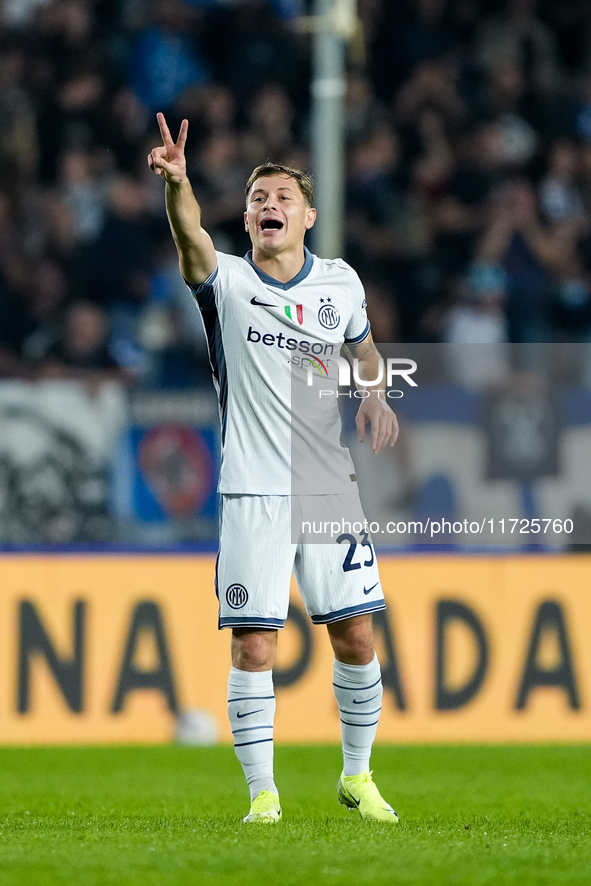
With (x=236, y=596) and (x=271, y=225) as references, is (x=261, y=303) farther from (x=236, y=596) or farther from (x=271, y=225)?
(x=236, y=596)

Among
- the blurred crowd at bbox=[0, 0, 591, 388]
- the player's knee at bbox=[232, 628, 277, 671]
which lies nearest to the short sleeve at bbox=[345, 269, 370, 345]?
the player's knee at bbox=[232, 628, 277, 671]

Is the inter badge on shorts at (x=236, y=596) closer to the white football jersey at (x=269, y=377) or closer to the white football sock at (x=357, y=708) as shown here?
the white football jersey at (x=269, y=377)

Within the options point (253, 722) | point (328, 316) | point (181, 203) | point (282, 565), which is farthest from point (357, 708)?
point (181, 203)

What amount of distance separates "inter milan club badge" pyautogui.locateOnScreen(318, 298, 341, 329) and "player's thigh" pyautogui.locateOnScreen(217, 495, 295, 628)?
63 centimetres

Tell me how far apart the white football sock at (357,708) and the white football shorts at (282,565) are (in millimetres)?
249

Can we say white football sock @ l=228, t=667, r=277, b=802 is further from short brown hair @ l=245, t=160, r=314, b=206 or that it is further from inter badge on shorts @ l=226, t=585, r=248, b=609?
short brown hair @ l=245, t=160, r=314, b=206

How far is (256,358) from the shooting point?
5254mm

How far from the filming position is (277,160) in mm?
12336

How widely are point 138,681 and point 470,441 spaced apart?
235 cm

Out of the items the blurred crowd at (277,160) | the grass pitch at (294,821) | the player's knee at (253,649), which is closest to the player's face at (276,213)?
the player's knee at (253,649)

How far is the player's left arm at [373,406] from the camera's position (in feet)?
17.8

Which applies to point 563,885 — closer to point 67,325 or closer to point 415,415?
point 415,415

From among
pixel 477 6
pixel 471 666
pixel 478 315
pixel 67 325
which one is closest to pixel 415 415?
Answer: pixel 471 666

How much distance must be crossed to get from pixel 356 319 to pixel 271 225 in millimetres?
489
